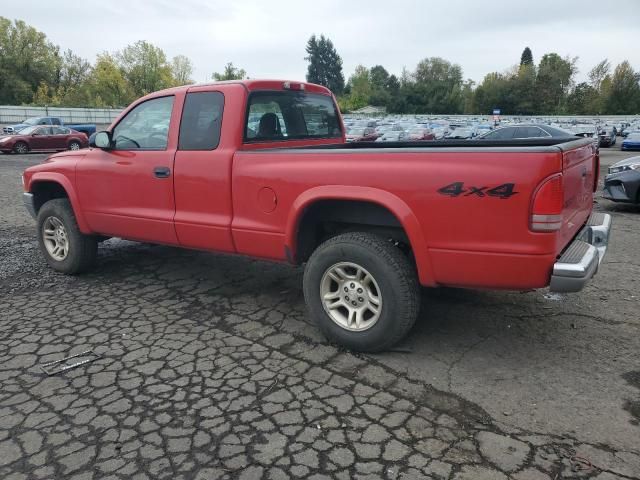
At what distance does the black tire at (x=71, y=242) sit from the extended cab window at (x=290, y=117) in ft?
7.56

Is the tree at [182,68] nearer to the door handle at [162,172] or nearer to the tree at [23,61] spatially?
the tree at [23,61]

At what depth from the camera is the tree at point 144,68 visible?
7138 cm

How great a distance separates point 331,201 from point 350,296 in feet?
2.26

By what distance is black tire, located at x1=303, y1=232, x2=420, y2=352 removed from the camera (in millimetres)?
3455

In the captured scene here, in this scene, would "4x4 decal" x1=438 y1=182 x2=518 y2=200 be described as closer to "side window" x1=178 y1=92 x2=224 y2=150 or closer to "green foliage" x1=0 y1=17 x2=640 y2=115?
"side window" x1=178 y1=92 x2=224 y2=150

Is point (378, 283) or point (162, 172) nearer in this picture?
point (378, 283)

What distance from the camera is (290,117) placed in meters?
4.93

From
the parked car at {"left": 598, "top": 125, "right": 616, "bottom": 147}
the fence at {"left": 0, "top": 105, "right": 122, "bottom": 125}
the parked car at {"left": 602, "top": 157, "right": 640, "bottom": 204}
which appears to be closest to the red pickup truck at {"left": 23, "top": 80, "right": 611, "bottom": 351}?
the parked car at {"left": 602, "top": 157, "right": 640, "bottom": 204}

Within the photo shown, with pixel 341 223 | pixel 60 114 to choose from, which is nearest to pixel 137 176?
pixel 341 223

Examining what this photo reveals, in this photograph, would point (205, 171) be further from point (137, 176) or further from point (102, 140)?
point (102, 140)

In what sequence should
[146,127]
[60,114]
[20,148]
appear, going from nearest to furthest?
[146,127]
[20,148]
[60,114]

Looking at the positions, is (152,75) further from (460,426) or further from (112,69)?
(460,426)

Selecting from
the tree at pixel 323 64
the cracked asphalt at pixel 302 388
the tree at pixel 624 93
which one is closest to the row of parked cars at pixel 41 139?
the cracked asphalt at pixel 302 388

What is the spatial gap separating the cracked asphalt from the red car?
74.1ft
